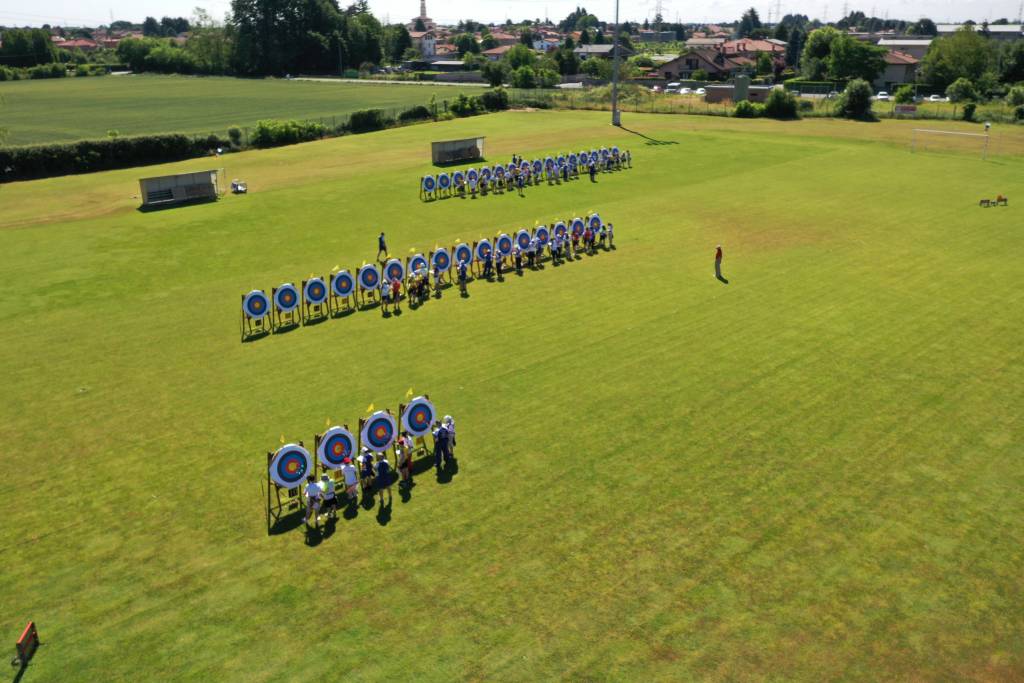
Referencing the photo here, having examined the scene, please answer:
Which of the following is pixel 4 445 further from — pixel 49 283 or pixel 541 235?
pixel 541 235

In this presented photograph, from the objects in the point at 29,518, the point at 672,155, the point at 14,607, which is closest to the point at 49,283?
the point at 29,518

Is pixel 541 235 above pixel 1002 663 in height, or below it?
above

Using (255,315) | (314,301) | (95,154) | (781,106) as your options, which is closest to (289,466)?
(255,315)

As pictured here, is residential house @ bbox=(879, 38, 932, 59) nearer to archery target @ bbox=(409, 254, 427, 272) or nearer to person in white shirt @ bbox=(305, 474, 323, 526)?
archery target @ bbox=(409, 254, 427, 272)

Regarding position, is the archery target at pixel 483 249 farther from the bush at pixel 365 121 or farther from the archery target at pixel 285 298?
the bush at pixel 365 121

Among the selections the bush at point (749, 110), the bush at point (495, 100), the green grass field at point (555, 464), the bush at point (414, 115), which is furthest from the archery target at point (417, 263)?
the bush at point (749, 110)

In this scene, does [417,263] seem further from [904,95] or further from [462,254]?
[904,95]
